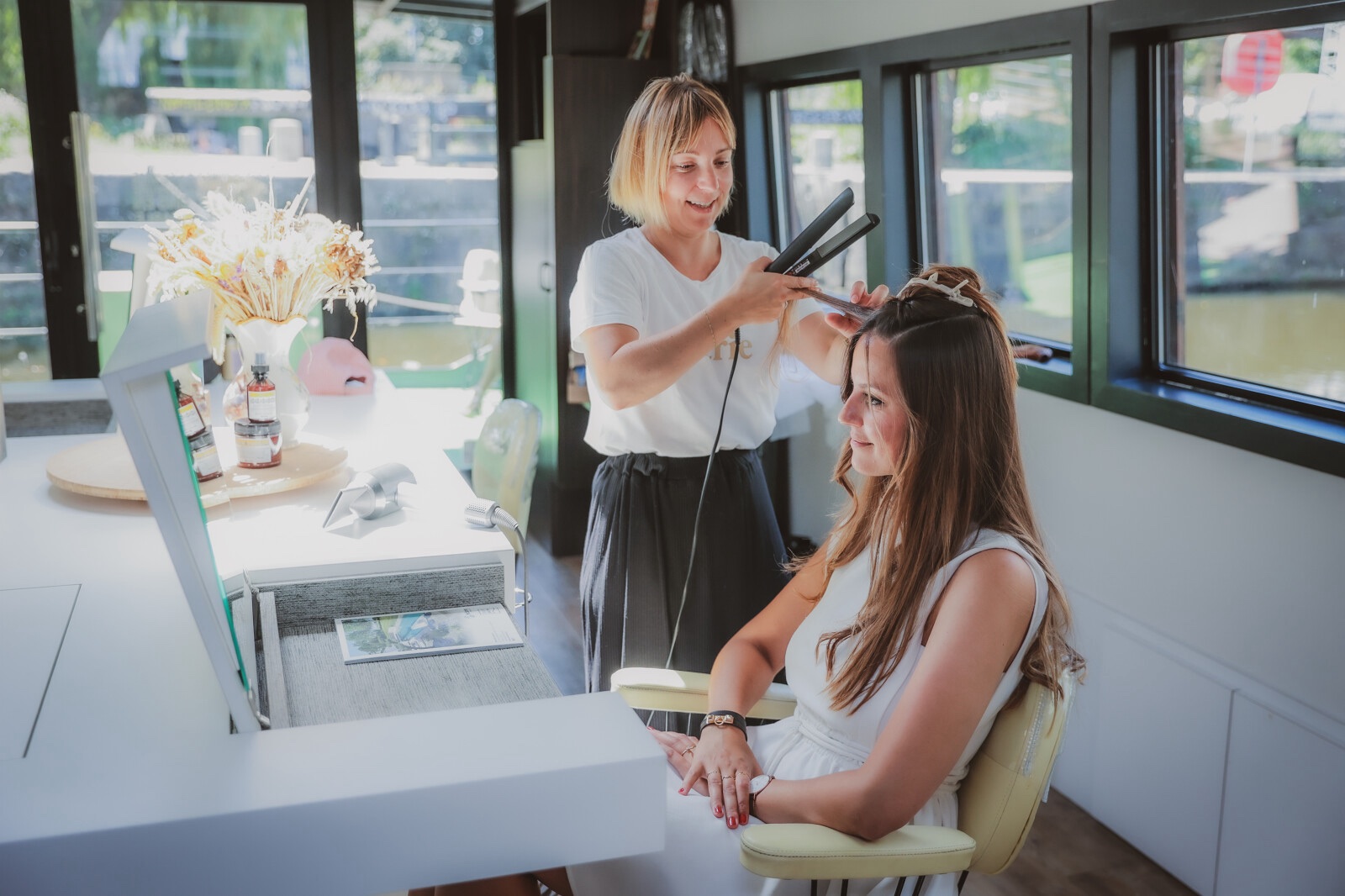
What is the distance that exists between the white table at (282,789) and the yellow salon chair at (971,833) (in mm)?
182

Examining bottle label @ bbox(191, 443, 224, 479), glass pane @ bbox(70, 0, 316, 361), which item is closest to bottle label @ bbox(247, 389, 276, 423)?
bottle label @ bbox(191, 443, 224, 479)

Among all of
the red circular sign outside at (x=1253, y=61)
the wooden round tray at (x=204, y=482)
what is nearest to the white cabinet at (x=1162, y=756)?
the red circular sign outside at (x=1253, y=61)

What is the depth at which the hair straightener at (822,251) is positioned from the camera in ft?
5.94

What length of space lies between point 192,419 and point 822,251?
1.05 meters

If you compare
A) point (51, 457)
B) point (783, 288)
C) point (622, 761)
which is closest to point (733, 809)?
point (622, 761)

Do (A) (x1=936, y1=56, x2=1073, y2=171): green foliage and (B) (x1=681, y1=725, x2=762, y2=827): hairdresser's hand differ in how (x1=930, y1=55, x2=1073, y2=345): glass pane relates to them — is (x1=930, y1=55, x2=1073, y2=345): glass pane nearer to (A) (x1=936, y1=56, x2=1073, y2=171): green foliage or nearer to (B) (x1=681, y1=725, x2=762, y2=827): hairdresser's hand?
(A) (x1=936, y1=56, x2=1073, y2=171): green foliage

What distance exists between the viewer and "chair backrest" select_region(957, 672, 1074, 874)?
140cm

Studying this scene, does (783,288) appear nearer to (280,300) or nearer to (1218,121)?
(280,300)

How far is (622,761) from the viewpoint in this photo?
1176 mm

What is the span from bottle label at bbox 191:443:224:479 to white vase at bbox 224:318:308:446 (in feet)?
0.42

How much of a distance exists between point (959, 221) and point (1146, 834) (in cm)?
174

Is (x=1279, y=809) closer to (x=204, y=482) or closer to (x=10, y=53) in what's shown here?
Answer: (x=204, y=482)

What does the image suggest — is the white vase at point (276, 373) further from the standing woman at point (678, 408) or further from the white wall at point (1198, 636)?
the white wall at point (1198, 636)

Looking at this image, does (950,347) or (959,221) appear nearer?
(950,347)
